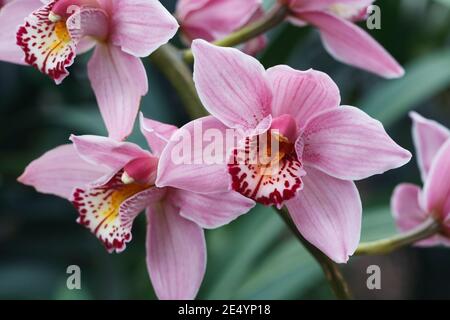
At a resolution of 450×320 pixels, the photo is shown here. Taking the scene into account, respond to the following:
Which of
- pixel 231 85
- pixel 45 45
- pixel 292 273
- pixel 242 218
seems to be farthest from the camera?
pixel 242 218

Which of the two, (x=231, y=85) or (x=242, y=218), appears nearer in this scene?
(x=231, y=85)

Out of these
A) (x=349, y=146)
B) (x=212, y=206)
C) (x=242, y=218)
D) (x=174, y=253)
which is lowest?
(x=242, y=218)

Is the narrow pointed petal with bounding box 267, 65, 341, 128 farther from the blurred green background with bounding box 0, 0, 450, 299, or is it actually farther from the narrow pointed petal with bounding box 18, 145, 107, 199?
the blurred green background with bounding box 0, 0, 450, 299

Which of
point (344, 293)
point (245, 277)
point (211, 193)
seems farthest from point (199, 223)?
point (245, 277)

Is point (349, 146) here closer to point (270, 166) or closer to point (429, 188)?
point (270, 166)

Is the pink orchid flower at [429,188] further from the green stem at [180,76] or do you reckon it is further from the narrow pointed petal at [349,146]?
the green stem at [180,76]

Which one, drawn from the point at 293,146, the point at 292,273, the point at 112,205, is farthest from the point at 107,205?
the point at 292,273

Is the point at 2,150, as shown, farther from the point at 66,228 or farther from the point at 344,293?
the point at 344,293
